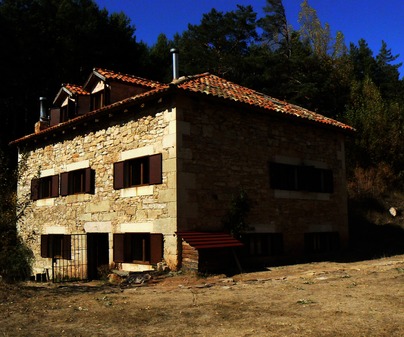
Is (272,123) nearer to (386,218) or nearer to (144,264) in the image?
(144,264)

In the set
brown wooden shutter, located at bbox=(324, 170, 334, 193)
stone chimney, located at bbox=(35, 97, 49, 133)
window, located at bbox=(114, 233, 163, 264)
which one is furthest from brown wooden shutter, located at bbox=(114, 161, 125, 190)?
brown wooden shutter, located at bbox=(324, 170, 334, 193)

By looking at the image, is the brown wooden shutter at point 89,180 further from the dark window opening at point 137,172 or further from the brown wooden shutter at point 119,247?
the brown wooden shutter at point 119,247

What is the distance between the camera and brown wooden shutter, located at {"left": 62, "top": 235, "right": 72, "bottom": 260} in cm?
1520

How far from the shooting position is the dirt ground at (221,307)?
5.79 m

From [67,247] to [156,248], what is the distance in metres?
5.06

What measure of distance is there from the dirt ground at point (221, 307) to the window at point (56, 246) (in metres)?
5.43

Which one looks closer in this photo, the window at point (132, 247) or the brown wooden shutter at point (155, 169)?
the brown wooden shutter at point (155, 169)

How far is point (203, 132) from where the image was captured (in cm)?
1241

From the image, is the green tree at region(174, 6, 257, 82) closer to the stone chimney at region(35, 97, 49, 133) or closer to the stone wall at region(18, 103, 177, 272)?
the stone chimney at region(35, 97, 49, 133)

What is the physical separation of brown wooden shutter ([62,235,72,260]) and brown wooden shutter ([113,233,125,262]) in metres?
2.86

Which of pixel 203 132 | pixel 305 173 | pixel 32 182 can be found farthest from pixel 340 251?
pixel 32 182

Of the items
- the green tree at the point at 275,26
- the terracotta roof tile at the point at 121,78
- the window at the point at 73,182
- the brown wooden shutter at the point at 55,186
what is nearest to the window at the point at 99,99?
the terracotta roof tile at the point at 121,78

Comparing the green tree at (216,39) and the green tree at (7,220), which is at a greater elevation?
the green tree at (216,39)

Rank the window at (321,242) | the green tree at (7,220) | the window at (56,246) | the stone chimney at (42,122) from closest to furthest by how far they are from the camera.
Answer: the green tree at (7,220) → the window at (321,242) → the window at (56,246) → the stone chimney at (42,122)
